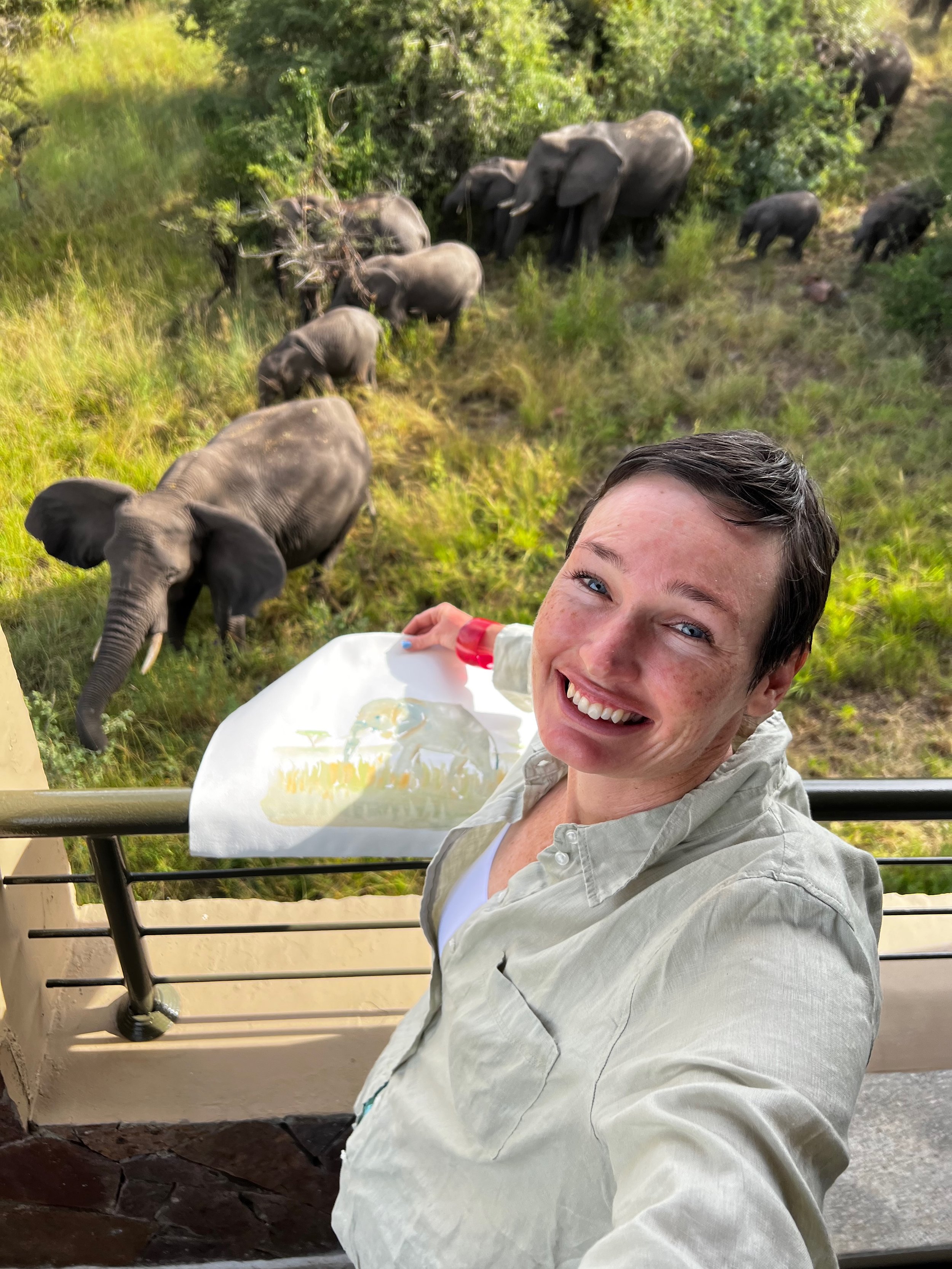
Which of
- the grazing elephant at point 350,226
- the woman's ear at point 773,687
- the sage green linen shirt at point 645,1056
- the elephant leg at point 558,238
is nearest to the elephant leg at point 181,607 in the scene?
the grazing elephant at point 350,226

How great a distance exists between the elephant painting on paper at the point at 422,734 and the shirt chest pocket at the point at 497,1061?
28.9 inches

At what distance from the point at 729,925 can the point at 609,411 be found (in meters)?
6.00

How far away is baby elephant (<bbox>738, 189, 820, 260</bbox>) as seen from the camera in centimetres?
854

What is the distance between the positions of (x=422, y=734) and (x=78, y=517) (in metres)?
3.56

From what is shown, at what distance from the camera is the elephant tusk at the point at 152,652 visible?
15.8 feet

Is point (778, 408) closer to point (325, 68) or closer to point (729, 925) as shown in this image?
point (325, 68)

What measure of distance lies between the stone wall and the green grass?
4.02 feet

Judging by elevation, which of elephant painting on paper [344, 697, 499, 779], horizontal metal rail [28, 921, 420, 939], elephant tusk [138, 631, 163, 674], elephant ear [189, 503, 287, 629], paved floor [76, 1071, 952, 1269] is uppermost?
elephant painting on paper [344, 697, 499, 779]

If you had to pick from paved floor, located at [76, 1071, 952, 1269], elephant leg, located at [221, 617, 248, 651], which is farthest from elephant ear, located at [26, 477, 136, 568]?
paved floor, located at [76, 1071, 952, 1269]

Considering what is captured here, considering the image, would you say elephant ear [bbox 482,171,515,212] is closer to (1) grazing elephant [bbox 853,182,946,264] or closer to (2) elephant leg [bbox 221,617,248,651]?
(1) grazing elephant [bbox 853,182,946,264]

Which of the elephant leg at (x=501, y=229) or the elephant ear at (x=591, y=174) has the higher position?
the elephant ear at (x=591, y=174)

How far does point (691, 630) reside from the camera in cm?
119

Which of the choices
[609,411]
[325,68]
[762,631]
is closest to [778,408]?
[609,411]

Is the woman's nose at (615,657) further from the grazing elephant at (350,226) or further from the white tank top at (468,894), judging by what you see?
the grazing elephant at (350,226)
